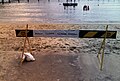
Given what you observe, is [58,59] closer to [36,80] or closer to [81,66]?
[81,66]

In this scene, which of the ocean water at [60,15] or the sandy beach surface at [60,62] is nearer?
the sandy beach surface at [60,62]

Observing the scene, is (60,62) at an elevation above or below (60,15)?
below

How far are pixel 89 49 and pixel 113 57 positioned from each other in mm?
1091

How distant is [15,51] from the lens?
21.6 feet

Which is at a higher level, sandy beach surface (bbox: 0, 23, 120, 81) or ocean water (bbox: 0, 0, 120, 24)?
ocean water (bbox: 0, 0, 120, 24)

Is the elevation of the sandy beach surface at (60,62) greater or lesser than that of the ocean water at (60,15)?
lesser

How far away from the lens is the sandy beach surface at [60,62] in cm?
461

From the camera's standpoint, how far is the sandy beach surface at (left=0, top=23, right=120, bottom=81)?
15.1 ft

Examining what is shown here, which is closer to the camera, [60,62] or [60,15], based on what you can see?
[60,62]

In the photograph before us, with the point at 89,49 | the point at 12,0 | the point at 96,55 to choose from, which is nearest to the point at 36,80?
the point at 96,55

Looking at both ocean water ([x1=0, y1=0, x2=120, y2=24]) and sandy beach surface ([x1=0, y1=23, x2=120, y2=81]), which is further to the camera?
ocean water ([x1=0, y1=0, x2=120, y2=24])

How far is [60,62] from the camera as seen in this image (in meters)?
5.54

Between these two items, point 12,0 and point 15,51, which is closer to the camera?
point 15,51

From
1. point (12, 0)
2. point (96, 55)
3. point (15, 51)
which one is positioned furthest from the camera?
point (12, 0)
